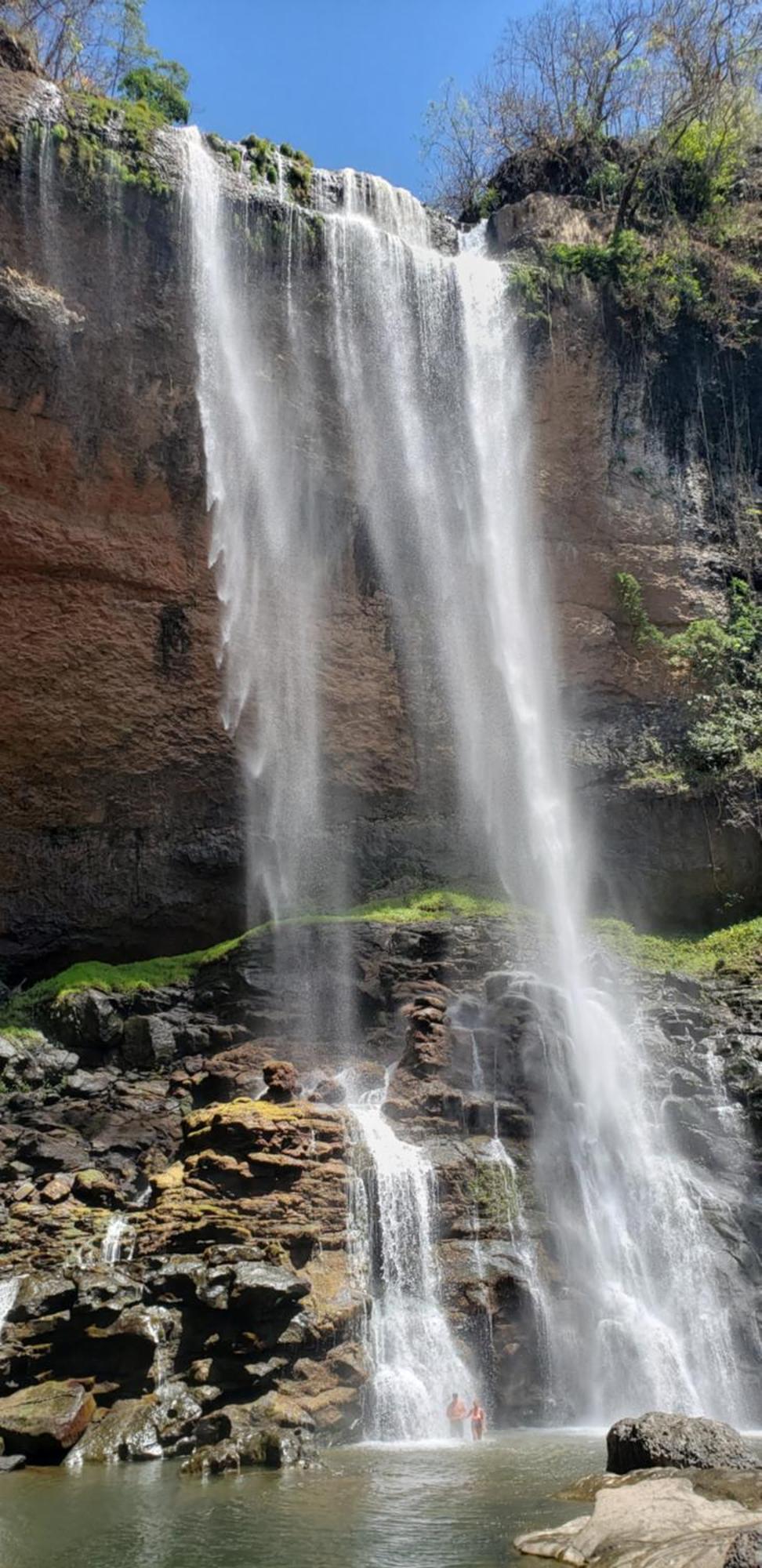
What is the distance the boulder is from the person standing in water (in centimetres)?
354

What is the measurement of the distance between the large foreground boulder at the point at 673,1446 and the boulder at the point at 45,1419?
15.8 ft

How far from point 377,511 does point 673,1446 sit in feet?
60.3

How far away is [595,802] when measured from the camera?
22.1 metres

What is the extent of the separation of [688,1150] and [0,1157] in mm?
9211

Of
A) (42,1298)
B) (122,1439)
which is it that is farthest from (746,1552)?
(42,1298)

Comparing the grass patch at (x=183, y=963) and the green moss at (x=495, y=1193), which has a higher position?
the grass patch at (x=183, y=963)

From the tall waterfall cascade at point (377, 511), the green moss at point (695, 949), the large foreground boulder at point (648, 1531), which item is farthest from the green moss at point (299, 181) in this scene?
the large foreground boulder at point (648, 1531)

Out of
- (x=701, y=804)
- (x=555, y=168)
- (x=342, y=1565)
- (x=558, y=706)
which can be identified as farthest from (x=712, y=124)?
(x=342, y=1565)

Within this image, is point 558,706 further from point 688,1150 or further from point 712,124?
point 712,124

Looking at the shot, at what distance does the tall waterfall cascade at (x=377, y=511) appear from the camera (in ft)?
70.8

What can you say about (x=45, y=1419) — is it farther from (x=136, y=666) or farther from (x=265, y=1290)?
(x=136, y=666)

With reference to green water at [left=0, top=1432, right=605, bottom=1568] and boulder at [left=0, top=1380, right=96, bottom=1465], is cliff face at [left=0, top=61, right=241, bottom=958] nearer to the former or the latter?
boulder at [left=0, top=1380, right=96, bottom=1465]

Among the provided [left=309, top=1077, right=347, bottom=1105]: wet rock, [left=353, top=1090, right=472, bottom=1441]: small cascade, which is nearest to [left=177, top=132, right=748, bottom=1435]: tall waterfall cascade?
[left=309, top=1077, right=347, bottom=1105]: wet rock

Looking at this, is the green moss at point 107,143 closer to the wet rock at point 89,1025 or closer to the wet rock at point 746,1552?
the wet rock at point 89,1025
